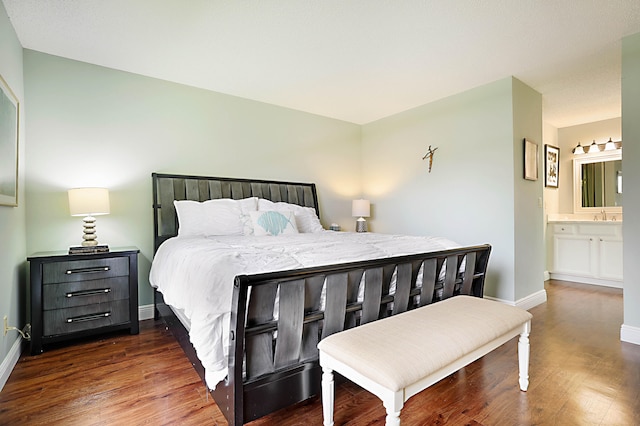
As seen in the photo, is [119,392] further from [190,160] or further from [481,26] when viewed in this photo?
[481,26]

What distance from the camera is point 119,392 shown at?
186cm

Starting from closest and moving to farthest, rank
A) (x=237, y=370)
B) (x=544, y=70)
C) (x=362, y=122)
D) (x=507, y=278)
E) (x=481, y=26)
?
(x=237, y=370) → (x=481, y=26) → (x=544, y=70) → (x=507, y=278) → (x=362, y=122)

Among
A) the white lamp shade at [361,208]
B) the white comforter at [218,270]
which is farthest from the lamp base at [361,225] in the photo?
the white comforter at [218,270]

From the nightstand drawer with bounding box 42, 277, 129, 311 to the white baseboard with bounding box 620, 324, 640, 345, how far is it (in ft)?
13.4

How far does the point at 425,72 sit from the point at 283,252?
2404 millimetres

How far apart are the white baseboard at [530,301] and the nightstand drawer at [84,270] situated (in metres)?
3.60

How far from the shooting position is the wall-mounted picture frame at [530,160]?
3377 mm

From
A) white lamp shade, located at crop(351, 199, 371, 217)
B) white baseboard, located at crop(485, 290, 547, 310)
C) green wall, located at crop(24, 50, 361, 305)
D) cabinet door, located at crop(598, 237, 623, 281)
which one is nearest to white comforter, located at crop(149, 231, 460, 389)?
green wall, located at crop(24, 50, 361, 305)

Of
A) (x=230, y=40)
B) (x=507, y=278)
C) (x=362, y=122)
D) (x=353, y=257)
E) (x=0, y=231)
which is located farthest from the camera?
(x=362, y=122)

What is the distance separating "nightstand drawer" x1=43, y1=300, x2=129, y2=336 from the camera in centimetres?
240

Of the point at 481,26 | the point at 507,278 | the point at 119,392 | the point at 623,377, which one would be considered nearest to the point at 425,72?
the point at 481,26

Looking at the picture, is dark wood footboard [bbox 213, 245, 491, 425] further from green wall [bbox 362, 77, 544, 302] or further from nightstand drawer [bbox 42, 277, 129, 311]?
green wall [bbox 362, 77, 544, 302]

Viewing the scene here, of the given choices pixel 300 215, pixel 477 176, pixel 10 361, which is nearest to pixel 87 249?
pixel 10 361

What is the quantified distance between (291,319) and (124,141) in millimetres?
2659
